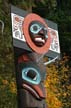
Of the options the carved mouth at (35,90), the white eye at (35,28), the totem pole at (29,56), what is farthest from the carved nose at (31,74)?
the white eye at (35,28)

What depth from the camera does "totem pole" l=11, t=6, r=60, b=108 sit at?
8.52m

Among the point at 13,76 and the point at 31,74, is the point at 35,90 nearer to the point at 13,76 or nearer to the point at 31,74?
the point at 31,74

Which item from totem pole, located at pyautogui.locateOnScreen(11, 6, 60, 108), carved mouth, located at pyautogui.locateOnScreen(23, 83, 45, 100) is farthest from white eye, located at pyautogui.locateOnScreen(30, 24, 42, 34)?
carved mouth, located at pyautogui.locateOnScreen(23, 83, 45, 100)

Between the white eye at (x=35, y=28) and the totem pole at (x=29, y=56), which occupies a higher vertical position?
the white eye at (x=35, y=28)

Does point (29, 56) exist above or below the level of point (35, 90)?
above

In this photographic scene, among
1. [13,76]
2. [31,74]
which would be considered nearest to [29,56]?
[31,74]

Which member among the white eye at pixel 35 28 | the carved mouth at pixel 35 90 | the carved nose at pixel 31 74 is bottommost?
the carved mouth at pixel 35 90

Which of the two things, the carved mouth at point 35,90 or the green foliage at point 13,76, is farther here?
the green foliage at point 13,76

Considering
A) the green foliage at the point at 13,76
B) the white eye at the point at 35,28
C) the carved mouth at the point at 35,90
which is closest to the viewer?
the carved mouth at the point at 35,90

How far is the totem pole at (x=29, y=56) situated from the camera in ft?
27.9

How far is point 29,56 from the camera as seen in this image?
8.69 m

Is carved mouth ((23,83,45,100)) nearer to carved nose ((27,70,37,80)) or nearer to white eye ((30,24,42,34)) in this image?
carved nose ((27,70,37,80))

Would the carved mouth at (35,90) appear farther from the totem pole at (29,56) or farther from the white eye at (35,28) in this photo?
the white eye at (35,28)

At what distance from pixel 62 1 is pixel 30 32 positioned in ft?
28.6
